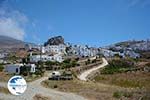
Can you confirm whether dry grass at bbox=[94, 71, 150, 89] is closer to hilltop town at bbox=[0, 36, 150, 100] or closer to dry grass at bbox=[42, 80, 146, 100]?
hilltop town at bbox=[0, 36, 150, 100]

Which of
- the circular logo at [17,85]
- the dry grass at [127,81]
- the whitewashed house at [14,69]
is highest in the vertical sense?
the whitewashed house at [14,69]

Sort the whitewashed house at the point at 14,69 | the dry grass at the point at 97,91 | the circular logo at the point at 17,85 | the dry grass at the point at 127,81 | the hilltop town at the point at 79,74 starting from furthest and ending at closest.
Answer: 1. the whitewashed house at the point at 14,69
2. the dry grass at the point at 127,81
3. the hilltop town at the point at 79,74
4. the dry grass at the point at 97,91
5. the circular logo at the point at 17,85

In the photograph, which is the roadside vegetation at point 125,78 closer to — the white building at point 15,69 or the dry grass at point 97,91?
the dry grass at point 97,91

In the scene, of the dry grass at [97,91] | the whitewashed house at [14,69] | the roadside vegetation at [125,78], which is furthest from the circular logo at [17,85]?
the whitewashed house at [14,69]

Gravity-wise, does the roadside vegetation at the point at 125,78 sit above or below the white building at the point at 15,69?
below

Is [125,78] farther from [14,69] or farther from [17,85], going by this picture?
[17,85]

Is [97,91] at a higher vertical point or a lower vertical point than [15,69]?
lower

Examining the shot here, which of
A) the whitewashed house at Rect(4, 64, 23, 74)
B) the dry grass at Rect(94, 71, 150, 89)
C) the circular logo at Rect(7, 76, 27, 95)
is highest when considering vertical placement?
the whitewashed house at Rect(4, 64, 23, 74)

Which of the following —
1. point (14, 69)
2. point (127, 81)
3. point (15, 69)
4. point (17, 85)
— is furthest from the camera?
point (14, 69)

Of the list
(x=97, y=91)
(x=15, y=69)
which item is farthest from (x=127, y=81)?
(x=97, y=91)

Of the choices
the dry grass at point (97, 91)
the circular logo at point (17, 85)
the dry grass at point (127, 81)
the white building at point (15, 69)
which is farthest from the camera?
the white building at point (15, 69)

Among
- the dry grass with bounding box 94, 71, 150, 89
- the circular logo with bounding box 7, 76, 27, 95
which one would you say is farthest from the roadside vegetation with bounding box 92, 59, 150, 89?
the circular logo with bounding box 7, 76, 27, 95

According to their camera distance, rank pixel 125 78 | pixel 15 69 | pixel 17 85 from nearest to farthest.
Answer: pixel 17 85 < pixel 125 78 < pixel 15 69

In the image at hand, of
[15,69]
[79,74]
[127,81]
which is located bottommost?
[127,81]
